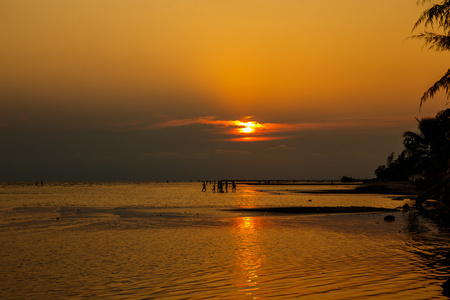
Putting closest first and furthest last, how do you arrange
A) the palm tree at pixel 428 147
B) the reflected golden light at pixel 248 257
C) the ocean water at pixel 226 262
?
the ocean water at pixel 226 262 → the reflected golden light at pixel 248 257 → the palm tree at pixel 428 147

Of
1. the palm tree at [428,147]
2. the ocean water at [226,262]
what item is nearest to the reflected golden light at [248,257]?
the ocean water at [226,262]

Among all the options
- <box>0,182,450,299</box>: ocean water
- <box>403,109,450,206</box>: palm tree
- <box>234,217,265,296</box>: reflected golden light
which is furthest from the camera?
<box>403,109,450,206</box>: palm tree

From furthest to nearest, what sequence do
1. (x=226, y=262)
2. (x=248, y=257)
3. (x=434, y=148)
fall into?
(x=434, y=148)
(x=248, y=257)
(x=226, y=262)

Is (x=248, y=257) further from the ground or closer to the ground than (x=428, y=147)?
closer to the ground

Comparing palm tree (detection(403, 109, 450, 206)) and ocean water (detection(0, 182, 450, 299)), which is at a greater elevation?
palm tree (detection(403, 109, 450, 206))

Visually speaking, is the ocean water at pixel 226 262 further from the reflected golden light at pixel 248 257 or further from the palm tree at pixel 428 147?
the palm tree at pixel 428 147

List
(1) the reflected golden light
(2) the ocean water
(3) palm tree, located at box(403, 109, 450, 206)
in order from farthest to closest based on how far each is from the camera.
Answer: (3) palm tree, located at box(403, 109, 450, 206) < (1) the reflected golden light < (2) the ocean water

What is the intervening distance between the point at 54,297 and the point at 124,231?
54.5 feet

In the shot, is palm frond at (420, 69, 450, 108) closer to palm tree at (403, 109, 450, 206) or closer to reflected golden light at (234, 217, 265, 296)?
reflected golden light at (234, 217, 265, 296)

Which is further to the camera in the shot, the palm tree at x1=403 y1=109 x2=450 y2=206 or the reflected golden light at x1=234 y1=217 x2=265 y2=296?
the palm tree at x1=403 y1=109 x2=450 y2=206

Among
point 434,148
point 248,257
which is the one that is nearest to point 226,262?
point 248,257

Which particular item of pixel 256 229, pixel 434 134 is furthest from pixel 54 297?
pixel 434 134

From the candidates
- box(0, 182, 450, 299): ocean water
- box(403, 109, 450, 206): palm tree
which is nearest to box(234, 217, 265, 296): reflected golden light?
box(0, 182, 450, 299): ocean water

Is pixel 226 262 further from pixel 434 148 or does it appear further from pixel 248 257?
pixel 434 148
